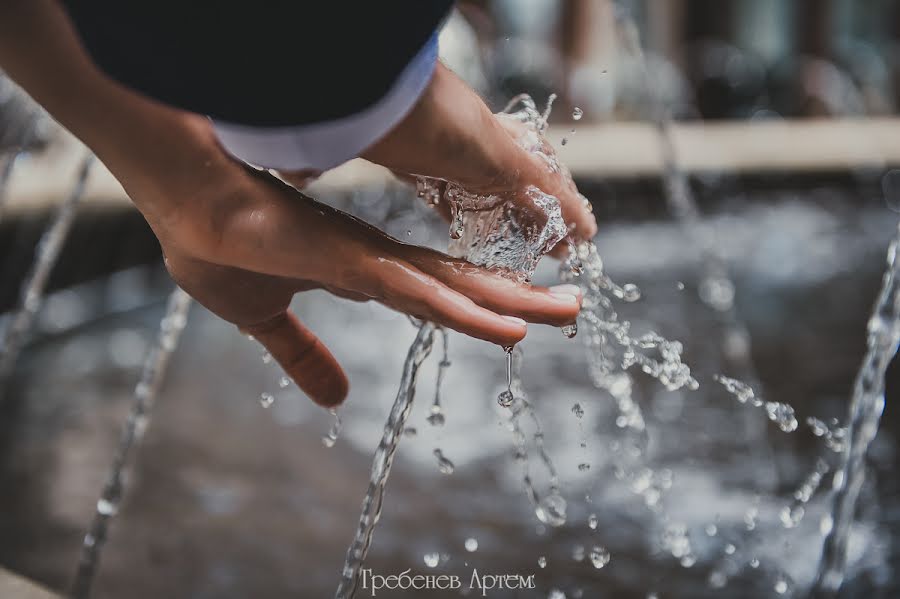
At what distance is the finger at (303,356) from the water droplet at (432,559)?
0.61m

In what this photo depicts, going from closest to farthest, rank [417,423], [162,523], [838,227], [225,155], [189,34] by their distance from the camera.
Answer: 1. [189,34]
2. [225,155]
3. [162,523]
4. [417,423]
5. [838,227]

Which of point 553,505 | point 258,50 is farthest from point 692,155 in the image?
point 258,50

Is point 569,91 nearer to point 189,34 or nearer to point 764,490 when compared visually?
point 764,490

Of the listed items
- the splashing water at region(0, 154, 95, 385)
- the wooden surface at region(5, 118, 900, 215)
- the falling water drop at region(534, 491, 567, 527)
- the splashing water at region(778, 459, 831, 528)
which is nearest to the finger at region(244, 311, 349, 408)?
the falling water drop at region(534, 491, 567, 527)

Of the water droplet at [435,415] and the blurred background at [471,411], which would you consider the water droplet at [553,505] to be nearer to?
the blurred background at [471,411]

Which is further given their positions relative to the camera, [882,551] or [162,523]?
[162,523]

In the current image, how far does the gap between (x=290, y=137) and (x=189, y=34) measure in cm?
11

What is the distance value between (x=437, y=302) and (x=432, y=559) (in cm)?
87

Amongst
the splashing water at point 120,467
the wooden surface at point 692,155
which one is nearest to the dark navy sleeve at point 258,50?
the splashing water at point 120,467

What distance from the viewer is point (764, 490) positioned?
180 centimetres

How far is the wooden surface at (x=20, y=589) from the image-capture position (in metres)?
1.06

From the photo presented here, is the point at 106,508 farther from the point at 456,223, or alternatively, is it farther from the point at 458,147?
the point at 458,147

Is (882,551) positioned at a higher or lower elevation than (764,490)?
lower

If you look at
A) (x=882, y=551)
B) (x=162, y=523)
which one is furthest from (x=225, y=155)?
(x=882, y=551)
